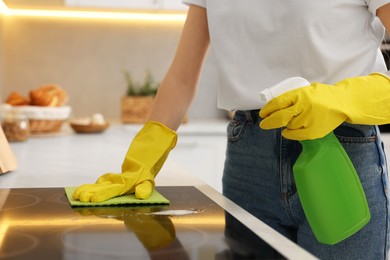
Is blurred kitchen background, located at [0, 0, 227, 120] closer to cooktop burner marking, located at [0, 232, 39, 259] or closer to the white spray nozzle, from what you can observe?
the white spray nozzle

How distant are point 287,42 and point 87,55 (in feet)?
6.29

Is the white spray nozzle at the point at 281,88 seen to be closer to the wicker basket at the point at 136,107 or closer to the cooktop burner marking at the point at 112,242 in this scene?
the cooktop burner marking at the point at 112,242

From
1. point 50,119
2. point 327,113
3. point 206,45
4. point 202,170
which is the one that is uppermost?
point 206,45

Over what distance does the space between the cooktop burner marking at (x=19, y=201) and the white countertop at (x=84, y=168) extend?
0.41 feet

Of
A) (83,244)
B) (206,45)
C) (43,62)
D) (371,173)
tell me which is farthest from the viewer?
(43,62)

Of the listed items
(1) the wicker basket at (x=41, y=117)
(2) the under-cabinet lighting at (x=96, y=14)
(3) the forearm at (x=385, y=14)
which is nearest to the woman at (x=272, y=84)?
(3) the forearm at (x=385, y=14)

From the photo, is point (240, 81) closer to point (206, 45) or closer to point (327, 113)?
point (206, 45)

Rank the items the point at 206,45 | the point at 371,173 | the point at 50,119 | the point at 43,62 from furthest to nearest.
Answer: the point at 43,62
the point at 50,119
the point at 206,45
the point at 371,173

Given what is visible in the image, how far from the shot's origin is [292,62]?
3.67 ft

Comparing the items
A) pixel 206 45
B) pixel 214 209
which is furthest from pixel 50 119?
pixel 214 209

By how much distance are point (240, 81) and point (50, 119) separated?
126 cm

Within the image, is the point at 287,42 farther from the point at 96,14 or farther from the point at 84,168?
the point at 96,14

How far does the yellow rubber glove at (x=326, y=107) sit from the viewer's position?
884 millimetres

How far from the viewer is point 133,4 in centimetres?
257
